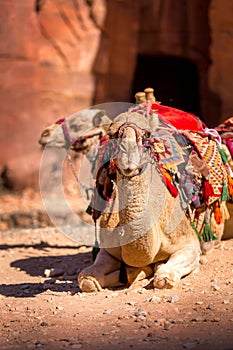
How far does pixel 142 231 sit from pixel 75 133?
9.53ft

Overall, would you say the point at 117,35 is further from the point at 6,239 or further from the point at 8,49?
the point at 6,239

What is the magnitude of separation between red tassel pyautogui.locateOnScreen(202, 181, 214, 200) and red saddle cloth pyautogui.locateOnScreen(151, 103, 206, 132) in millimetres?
630

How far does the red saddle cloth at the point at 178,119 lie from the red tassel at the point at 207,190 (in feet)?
2.07

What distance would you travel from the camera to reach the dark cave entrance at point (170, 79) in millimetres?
16188

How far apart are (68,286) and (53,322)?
129 centimetres

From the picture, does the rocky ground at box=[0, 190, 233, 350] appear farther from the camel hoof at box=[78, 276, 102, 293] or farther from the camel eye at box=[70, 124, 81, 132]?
the camel eye at box=[70, 124, 81, 132]

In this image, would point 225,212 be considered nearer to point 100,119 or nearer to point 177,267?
point 177,267

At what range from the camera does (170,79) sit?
1664cm

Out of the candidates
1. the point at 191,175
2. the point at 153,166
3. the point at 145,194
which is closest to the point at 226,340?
the point at 145,194

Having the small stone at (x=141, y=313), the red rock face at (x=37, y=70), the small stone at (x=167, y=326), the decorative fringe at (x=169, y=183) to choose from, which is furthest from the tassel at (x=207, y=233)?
the red rock face at (x=37, y=70)

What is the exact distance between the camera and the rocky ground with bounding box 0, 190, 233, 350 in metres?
4.56

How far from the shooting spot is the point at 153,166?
19.7 feet

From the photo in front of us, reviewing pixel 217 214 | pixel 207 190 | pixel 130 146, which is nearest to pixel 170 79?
pixel 217 214

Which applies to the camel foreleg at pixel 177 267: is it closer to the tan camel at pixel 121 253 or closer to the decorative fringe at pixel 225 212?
the tan camel at pixel 121 253
